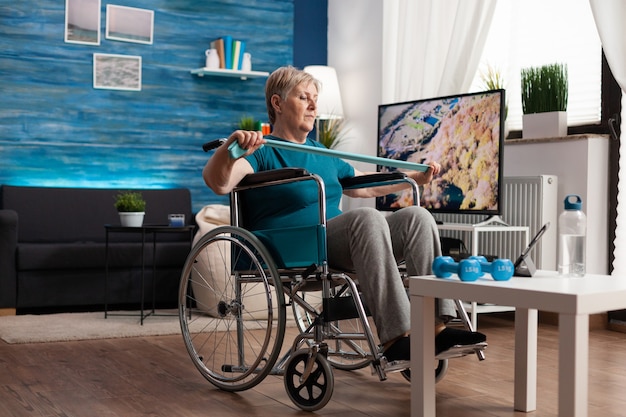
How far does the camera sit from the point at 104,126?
5.29 m

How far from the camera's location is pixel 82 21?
523cm

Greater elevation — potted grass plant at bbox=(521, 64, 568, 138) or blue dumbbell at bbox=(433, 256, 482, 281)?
potted grass plant at bbox=(521, 64, 568, 138)

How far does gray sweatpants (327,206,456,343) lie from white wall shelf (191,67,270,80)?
324 centimetres

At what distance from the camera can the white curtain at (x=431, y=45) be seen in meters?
4.54

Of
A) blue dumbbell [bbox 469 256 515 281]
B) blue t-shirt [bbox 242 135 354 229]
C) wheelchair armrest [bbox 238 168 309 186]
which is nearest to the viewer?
blue dumbbell [bbox 469 256 515 281]

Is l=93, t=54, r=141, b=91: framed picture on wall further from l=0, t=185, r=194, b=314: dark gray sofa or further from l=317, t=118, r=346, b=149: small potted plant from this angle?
l=317, t=118, r=346, b=149: small potted plant

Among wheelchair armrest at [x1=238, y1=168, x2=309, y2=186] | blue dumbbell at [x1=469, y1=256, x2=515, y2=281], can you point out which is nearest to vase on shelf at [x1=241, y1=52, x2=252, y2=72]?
wheelchair armrest at [x1=238, y1=168, x2=309, y2=186]

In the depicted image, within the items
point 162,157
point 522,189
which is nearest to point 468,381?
point 522,189

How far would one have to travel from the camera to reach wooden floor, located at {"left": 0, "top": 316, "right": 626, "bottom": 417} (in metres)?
2.36

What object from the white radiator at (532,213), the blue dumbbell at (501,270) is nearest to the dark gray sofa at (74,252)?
the white radiator at (532,213)

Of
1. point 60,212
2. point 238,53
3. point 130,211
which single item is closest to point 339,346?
point 130,211

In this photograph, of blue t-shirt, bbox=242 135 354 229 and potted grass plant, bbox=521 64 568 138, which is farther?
potted grass plant, bbox=521 64 568 138

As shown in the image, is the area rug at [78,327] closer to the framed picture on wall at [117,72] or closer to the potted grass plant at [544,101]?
the framed picture on wall at [117,72]

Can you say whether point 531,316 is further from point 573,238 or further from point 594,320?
point 594,320
